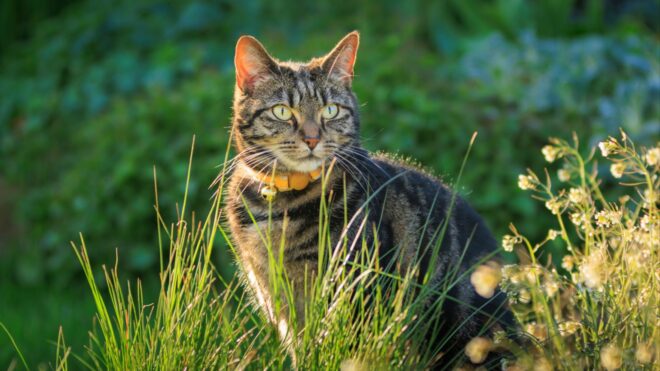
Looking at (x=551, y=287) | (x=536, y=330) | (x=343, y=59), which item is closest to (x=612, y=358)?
(x=551, y=287)

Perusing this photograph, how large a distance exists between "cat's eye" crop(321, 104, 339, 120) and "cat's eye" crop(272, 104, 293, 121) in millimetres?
114

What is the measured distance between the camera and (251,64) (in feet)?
10.2

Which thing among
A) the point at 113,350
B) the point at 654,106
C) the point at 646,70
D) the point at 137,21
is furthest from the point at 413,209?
the point at 137,21

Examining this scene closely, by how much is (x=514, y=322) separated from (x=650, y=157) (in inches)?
39.9

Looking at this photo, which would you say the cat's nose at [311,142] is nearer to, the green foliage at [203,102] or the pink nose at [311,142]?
the pink nose at [311,142]

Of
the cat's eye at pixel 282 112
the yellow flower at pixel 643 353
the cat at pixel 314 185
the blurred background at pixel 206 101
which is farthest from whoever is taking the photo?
the blurred background at pixel 206 101

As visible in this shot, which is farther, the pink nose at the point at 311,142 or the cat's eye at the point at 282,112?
the cat's eye at the point at 282,112

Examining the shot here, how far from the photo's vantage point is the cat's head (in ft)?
9.76

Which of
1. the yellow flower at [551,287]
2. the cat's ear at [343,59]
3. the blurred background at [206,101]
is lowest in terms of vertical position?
the blurred background at [206,101]

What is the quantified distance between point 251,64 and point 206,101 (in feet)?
Answer: 7.88

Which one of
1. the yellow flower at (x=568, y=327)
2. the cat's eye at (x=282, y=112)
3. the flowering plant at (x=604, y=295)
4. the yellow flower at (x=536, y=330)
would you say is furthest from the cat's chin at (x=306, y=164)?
the yellow flower at (x=568, y=327)

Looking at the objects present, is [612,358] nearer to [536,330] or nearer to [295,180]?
[536,330]

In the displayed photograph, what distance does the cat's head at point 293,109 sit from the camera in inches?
117

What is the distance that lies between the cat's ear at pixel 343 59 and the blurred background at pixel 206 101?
1.08 m
